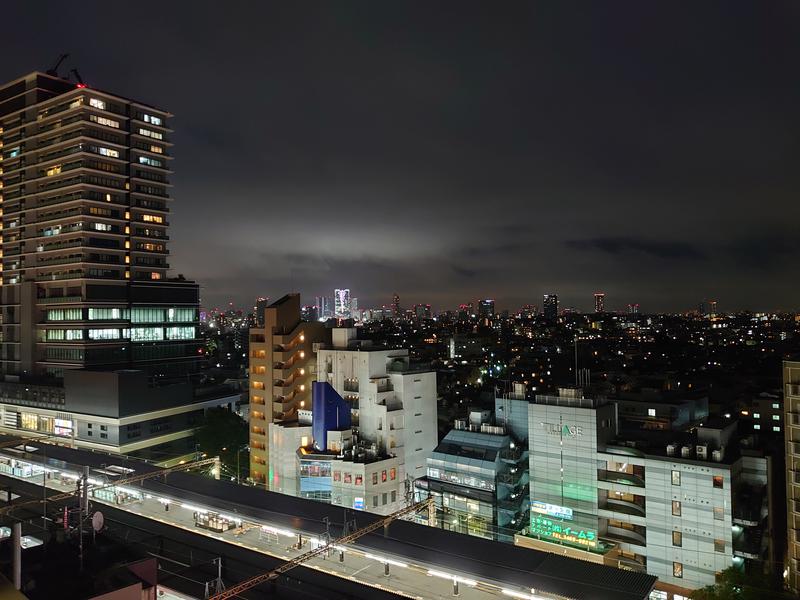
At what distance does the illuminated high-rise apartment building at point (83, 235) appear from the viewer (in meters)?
61.0

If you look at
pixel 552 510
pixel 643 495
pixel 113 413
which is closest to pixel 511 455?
pixel 552 510

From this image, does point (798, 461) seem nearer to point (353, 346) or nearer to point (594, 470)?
point (594, 470)

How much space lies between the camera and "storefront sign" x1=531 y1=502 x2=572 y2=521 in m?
27.8

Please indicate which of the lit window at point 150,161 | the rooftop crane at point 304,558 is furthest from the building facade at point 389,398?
the lit window at point 150,161

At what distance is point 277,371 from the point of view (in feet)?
140

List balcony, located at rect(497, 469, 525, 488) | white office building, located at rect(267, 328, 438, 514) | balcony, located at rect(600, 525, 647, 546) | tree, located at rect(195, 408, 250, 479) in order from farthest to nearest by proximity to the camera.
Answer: tree, located at rect(195, 408, 250, 479), white office building, located at rect(267, 328, 438, 514), balcony, located at rect(497, 469, 525, 488), balcony, located at rect(600, 525, 647, 546)

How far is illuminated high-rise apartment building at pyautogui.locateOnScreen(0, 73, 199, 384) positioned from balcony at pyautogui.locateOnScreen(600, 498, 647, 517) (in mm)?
55021

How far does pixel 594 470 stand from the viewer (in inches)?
1084

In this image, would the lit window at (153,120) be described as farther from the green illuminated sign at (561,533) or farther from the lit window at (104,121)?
the green illuminated sign at (561,533)

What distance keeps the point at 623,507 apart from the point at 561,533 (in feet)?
11.0

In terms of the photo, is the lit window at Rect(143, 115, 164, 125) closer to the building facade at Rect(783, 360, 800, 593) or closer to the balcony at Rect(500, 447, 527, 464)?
the balcony at Rect(500, 447, 527, 464)

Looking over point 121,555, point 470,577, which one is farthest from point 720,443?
point 121,555

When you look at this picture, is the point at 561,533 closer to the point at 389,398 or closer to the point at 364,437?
the point at 389,398

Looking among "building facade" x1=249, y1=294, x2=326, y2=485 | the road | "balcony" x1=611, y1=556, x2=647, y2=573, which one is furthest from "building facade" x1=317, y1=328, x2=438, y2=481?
"balcony" x1=611, y1=556, x2=647, y2=573
